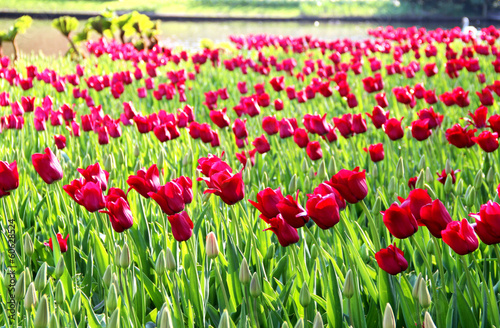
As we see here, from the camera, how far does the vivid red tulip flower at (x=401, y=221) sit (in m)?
1.30

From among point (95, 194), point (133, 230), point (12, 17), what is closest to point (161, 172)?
point (133, 230)

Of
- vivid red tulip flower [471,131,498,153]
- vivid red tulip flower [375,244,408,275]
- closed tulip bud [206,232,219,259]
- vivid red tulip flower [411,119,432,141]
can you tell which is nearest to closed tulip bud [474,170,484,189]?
vivid red tulip flower [471,131,498,153]

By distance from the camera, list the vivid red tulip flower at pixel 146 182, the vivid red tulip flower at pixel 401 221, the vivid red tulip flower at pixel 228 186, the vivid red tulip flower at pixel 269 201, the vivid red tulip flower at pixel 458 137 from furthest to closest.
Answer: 1. the vivid red tulip flower at pixel 458 137
2. the vivid red tulip flower at pixel 146 182
3. the vivid red tulip flower at pixel 228 186
4. the vivid red tulip flower at pixel 269 201
5. the vivid red tulip flower at pixel 401 221

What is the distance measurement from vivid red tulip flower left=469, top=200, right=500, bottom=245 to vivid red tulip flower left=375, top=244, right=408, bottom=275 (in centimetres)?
20

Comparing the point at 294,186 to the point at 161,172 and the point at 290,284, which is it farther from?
the point at 161,172

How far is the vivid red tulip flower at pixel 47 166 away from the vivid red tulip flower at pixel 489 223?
57.0 inches

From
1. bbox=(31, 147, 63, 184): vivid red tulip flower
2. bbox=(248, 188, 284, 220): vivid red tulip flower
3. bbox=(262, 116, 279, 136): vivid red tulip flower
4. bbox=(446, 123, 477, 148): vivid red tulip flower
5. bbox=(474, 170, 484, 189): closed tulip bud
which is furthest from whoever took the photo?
bbox=(262, 116, 279, 136): vivid red tulip flower

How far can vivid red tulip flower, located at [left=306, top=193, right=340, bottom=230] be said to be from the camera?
4.33 ft

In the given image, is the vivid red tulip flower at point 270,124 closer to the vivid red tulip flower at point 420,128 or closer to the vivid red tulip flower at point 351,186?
the vivid red tulip flower at point 420,128

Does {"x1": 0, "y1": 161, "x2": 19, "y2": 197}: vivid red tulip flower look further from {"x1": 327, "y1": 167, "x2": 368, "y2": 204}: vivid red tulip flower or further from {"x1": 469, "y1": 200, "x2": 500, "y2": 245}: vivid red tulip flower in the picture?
{"x1": 469, "y1": 200, "x2": 500, "y2": 245}: vivid red tulip flower

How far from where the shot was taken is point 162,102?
5.60m

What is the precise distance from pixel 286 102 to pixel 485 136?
315cm

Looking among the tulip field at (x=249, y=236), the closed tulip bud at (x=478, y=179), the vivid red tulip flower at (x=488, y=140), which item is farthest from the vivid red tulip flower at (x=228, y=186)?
the vivid red tulip flower at (x=488, y=140)

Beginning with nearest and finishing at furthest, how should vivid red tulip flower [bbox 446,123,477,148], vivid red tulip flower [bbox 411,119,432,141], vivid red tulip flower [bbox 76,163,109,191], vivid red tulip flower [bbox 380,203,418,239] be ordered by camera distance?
vivid red tulip flower [bbox 380,203,418,239], vivid red tulip flower [bbox 76,163,109,191], vivid red tulip flower [bbox 446,123,477,148], vivid red tulip flower [bbox 411,119,432,141]
